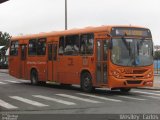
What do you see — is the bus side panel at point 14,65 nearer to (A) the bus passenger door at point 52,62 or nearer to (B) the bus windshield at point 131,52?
(A) the bus passenger door at point 52,62

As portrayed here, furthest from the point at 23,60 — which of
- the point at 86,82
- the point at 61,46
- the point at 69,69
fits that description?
the point at 86,82

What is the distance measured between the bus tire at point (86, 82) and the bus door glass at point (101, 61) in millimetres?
700

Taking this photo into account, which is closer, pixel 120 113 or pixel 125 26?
pixel 120 113

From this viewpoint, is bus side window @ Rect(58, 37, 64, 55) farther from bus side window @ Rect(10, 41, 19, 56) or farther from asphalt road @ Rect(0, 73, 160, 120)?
bus side window @ Rect(10, 41, 19, 56)

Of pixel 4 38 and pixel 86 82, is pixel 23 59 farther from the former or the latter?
pixel 4 38

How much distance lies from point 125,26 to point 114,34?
0.84m

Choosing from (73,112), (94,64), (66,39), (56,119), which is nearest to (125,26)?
(94,64)

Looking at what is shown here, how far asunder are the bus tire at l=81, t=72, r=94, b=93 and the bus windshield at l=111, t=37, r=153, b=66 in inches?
76.6

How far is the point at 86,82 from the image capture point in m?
23.3

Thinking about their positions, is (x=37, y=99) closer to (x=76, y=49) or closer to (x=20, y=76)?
(x=76, y=49)

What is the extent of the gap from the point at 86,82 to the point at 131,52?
2.75 meters

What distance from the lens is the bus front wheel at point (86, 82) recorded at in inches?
903

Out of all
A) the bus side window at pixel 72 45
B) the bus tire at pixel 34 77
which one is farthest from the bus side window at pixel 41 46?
the bus side window at pixel 72 45

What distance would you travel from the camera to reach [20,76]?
3106 centimetres
